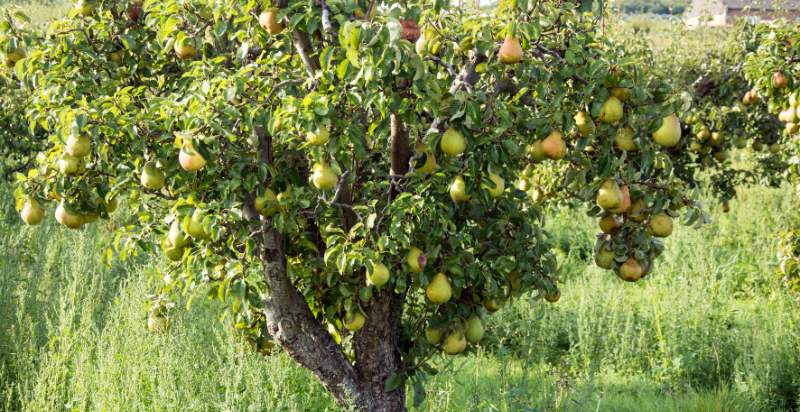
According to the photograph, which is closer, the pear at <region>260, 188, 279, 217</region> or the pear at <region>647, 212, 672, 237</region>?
the pear at <region>260, 188, 279, 217</region>

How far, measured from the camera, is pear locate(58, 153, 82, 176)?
2371 millimetres

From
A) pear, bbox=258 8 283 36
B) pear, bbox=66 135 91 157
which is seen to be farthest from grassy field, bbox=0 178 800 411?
pear, bbox=258 8 283 36

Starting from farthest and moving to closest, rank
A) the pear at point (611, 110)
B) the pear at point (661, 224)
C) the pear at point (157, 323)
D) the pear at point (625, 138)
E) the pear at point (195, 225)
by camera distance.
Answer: the pear at point (157, 323) < the pear at point (661, 224) < the pear at point (625, 138) < the pear at point (611, 110) < the pear at point (195, 225)

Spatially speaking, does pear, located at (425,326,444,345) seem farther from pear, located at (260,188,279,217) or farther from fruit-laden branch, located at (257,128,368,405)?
pear, located at (260,188,279,217)

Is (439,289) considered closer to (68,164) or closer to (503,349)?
(68,164)

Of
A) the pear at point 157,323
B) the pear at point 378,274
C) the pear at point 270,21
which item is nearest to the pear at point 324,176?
the pear at point 378,274

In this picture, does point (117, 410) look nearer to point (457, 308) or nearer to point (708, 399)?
point (457, 308)

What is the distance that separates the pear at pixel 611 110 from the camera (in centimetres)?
236

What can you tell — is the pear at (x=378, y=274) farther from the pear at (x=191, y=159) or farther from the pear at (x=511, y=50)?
the pear at (x=511, y=50)

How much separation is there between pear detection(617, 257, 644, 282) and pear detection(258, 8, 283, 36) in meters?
1.37

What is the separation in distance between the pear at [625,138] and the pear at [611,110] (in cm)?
10

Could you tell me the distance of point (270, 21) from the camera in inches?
89.4

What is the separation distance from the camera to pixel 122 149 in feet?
7.99

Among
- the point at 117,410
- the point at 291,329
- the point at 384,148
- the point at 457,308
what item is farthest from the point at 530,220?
the point at 117,410
